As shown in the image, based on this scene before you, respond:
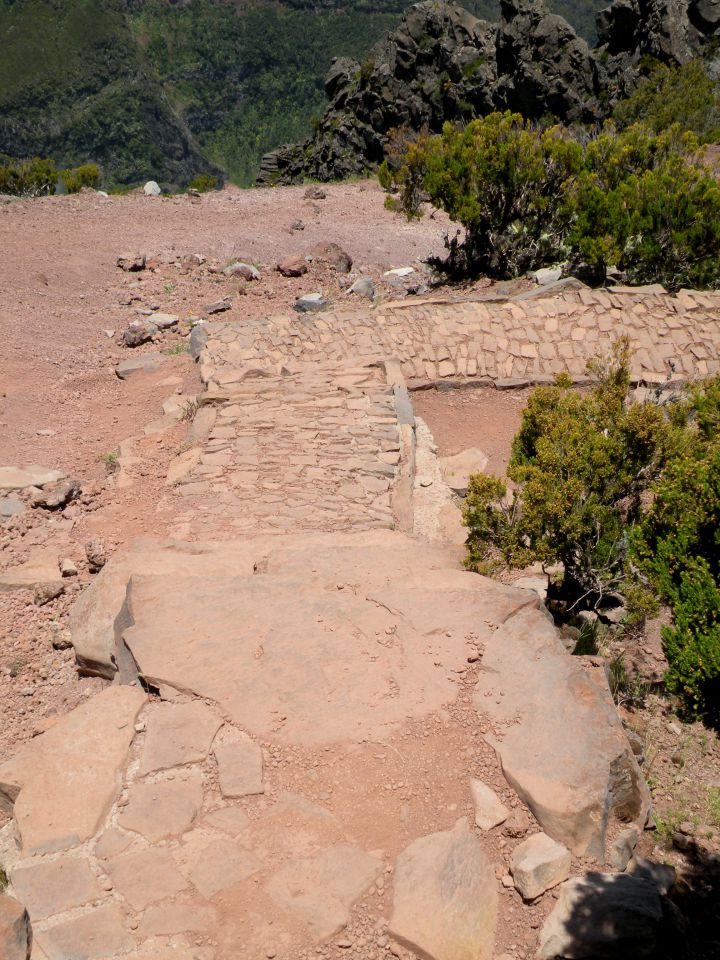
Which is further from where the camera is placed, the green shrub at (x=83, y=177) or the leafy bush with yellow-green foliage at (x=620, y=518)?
the green shrub at (x=83, y=177)

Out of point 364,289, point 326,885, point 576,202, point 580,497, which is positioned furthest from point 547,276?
point 326,885

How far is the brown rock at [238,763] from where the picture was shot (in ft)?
11.5

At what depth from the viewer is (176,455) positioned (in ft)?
24.5

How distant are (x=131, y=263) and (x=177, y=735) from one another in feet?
36.5

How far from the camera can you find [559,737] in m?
3.68

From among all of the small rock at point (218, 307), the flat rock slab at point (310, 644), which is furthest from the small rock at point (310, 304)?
the flat rock slab at point (310, 644)

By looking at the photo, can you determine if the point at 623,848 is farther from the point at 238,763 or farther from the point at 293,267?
the point at 293,267

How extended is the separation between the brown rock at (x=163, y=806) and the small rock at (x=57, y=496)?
4050 millimetres

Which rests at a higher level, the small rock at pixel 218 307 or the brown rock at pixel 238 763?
the brown rock at pixel 238 763

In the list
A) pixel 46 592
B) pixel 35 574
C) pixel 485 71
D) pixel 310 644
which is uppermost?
pixel 310 644

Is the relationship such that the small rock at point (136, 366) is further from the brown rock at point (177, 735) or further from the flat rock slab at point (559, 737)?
the flat rock slab at point (559, 737)

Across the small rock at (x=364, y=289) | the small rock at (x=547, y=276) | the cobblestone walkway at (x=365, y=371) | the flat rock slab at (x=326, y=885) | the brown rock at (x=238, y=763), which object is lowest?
the small rock at (x=364, y=289)

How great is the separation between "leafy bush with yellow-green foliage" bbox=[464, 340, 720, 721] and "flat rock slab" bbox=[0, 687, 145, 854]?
248 cm

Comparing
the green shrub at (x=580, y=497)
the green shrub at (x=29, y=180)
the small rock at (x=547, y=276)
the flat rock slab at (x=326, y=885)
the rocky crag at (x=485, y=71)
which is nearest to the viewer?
the flat rock slab at (x=326, y=885)
